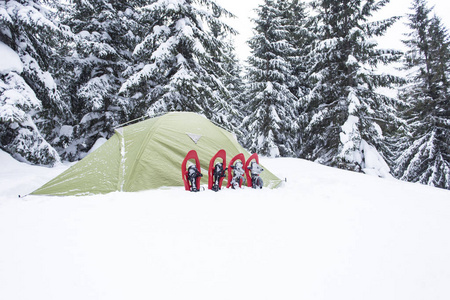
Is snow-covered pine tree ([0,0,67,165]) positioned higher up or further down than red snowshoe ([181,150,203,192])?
higher up

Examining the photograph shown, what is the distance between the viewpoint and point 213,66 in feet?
33.1

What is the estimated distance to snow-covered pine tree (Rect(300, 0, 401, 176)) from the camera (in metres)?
9.34

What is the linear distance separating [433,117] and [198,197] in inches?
537

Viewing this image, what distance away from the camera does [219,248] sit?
6.91ft

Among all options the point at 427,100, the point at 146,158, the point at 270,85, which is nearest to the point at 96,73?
the point at 146,158

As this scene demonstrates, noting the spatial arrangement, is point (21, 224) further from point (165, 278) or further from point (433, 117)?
point (433, 117)

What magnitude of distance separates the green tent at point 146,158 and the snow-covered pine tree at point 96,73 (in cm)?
598

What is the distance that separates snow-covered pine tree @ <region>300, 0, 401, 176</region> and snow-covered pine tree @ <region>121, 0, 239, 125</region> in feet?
15.7

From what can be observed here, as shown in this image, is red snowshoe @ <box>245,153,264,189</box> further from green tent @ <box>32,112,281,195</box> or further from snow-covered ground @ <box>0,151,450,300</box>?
snow-covered ground @ <box>0,151,450,300</box>

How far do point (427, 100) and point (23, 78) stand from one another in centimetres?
1699

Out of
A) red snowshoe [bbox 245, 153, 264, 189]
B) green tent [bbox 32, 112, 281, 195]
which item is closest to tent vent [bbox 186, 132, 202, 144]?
green tent [bbox 32, 112, 281, 195]

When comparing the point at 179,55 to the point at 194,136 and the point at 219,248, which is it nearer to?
the point at 194,136

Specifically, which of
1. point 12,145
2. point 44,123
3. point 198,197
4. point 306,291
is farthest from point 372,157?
point 44,123

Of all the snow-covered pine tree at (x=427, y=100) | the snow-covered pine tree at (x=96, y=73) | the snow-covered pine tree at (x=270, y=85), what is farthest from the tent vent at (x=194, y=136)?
the snow-covered pine tree at (x=427, y=100)
